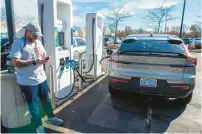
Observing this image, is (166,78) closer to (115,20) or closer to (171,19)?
(171,19)

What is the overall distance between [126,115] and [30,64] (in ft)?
6.82

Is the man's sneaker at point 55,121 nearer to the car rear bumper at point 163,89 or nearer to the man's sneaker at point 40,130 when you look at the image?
the man's sneaker at point 40,130

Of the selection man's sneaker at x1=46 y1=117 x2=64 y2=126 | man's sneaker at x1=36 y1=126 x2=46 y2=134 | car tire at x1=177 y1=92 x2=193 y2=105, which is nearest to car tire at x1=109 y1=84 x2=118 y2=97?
car tire at x1=177 y1=92 x2=193 y2=105

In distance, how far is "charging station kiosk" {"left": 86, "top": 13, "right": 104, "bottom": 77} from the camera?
19.8ft

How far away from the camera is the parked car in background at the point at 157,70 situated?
334cm

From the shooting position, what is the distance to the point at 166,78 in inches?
132

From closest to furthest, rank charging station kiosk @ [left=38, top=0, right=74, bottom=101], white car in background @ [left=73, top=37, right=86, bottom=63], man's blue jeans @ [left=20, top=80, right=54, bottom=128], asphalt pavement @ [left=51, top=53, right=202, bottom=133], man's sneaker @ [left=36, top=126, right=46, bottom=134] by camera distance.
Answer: man's blue jeans @ [left=20, top=80, right=54, bottom=128]
man's sneaker @ [left=36, top=126, right=46, bottom=134]
asphalt pavement @ [left=51, top=53, right=202, bottom=133]
charging station kiosk @ [left=38, top=0, right=74, bottom=101]
white car in background @ [left=73, top=37, right=86, bottom=63]

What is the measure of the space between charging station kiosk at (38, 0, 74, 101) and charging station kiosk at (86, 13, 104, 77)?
1.80 meters

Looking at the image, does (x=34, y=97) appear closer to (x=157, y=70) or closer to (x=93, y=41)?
(x=157, y=70)

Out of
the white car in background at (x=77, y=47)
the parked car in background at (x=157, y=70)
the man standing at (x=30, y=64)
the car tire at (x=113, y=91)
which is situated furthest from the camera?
the white car in background at (x=77, y=47)

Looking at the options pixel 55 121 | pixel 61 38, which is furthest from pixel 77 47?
pixel 55 121

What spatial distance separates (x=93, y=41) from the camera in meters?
6.18

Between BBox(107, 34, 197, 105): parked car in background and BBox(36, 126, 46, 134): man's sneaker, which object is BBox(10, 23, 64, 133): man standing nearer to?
BBox(36, 126, 46, 134): man's sneaker

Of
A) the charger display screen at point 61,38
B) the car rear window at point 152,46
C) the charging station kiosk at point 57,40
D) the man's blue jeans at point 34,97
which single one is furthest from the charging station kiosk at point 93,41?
the man's blue jeans at point 34,97
